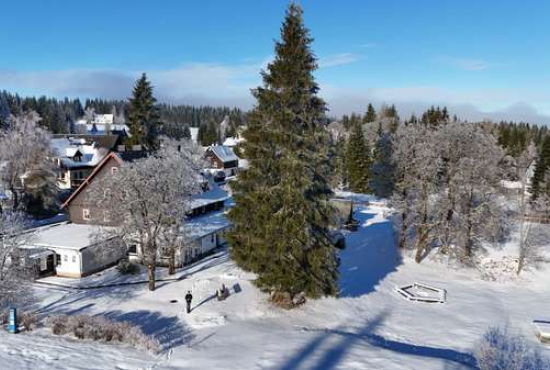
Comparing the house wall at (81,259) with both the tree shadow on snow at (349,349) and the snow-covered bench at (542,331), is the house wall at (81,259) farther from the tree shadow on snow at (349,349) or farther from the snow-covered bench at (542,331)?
the snow-covered bench at (542,331)

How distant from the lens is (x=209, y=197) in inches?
1622

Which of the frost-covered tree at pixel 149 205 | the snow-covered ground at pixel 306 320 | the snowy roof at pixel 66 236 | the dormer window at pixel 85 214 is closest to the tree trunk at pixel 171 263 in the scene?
the frost-covered tree at pixel 149 205

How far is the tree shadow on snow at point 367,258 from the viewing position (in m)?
29.5

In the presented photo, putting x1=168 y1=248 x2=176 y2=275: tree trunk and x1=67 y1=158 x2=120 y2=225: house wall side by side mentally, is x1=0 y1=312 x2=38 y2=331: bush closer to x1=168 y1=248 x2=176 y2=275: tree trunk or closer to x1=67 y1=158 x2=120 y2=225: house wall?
x1=168 y1=248 x2=176 y2=275: tree trunk

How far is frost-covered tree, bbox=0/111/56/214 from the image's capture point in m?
42.3

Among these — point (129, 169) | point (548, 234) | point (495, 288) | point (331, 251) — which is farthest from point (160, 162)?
point (548, 234)

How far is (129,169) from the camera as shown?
87.0 feet

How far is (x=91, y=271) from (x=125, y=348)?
1670 cm

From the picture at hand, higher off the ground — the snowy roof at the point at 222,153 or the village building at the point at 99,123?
the village building at the point at 99,123

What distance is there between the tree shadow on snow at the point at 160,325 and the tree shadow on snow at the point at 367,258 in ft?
35.4

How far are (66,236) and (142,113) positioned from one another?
2333 cm

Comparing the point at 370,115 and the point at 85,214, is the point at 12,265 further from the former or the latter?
the point at 370,115

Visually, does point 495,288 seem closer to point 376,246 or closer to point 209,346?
point 376,246

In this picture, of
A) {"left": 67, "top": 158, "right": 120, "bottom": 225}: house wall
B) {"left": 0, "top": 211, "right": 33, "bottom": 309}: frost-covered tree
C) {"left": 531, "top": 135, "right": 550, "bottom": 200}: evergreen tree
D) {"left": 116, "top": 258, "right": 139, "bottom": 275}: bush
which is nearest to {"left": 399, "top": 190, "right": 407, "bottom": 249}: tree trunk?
{"left": 116, "top": 258, "right": 139, "bottom": 275}: bush
